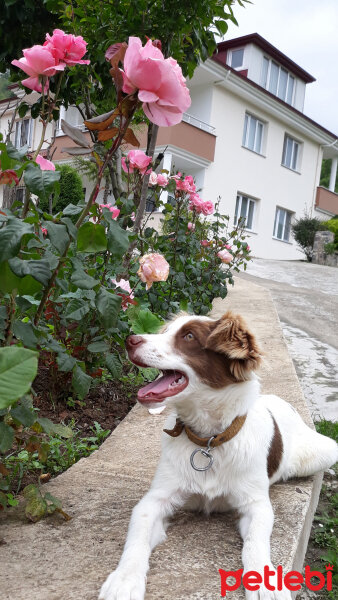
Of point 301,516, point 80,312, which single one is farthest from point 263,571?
point 80,312

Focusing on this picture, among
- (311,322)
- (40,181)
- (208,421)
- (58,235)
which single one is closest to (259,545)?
(208,421)

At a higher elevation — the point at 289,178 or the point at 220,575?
the point at 289,178

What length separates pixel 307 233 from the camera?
20828 mm

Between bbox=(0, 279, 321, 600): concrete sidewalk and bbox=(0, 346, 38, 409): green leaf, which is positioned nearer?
bbox=(0, 346, 38, 409): green leaf

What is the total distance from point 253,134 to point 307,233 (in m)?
4.43

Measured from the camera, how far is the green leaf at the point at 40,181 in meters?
1.80

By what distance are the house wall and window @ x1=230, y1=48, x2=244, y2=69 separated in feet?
8.70

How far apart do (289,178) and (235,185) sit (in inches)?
160

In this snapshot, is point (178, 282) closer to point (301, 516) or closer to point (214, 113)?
point (301, 516)

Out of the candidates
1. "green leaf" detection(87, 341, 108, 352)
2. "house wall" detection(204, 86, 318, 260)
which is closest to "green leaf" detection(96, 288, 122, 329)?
"green leaf" detection(87, 341, 108, 352)

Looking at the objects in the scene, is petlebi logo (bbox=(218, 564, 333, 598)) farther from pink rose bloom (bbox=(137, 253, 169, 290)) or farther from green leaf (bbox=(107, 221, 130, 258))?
pink rose bloom (bbox=(137, 253, 169, 290))

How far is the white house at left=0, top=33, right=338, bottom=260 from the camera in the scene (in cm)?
1811

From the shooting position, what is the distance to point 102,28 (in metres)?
4.22

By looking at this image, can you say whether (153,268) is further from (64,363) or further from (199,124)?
(199,124)
